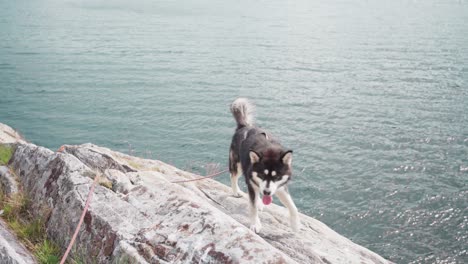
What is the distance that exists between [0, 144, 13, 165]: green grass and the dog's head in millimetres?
7067

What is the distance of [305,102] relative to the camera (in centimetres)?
3469

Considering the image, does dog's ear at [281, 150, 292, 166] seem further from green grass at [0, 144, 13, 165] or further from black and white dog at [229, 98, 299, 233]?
green grass at [0, 144, 13, 165]

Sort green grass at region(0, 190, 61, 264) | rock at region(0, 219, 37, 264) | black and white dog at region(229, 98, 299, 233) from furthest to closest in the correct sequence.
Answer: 1. black and white dog at region(229, 98, 299, 233)
2. green grass at region(0, 190, 61, 264)
3. rock at region(0, 219, 37, 264)

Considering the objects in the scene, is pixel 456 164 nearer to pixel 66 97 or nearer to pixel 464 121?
pixel 464 121

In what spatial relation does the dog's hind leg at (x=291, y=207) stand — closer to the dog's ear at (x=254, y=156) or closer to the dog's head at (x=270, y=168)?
the dog's head at (x=270, y=168)

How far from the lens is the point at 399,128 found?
92.5 ft

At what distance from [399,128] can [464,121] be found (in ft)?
16.0

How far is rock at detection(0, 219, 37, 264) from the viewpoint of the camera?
679cm

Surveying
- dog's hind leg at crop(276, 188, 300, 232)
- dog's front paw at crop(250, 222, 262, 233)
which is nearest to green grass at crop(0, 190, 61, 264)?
dog's front paw at crop(250, 222, 262, 233)

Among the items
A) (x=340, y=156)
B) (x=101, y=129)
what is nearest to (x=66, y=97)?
(x=101, y=129)

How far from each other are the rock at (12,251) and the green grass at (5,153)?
4.36 metres

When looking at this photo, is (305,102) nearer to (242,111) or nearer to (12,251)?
(242,111)

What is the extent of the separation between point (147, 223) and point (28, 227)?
2.67 m

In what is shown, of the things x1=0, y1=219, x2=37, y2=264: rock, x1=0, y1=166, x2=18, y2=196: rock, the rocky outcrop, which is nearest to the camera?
the rocky outcrop
